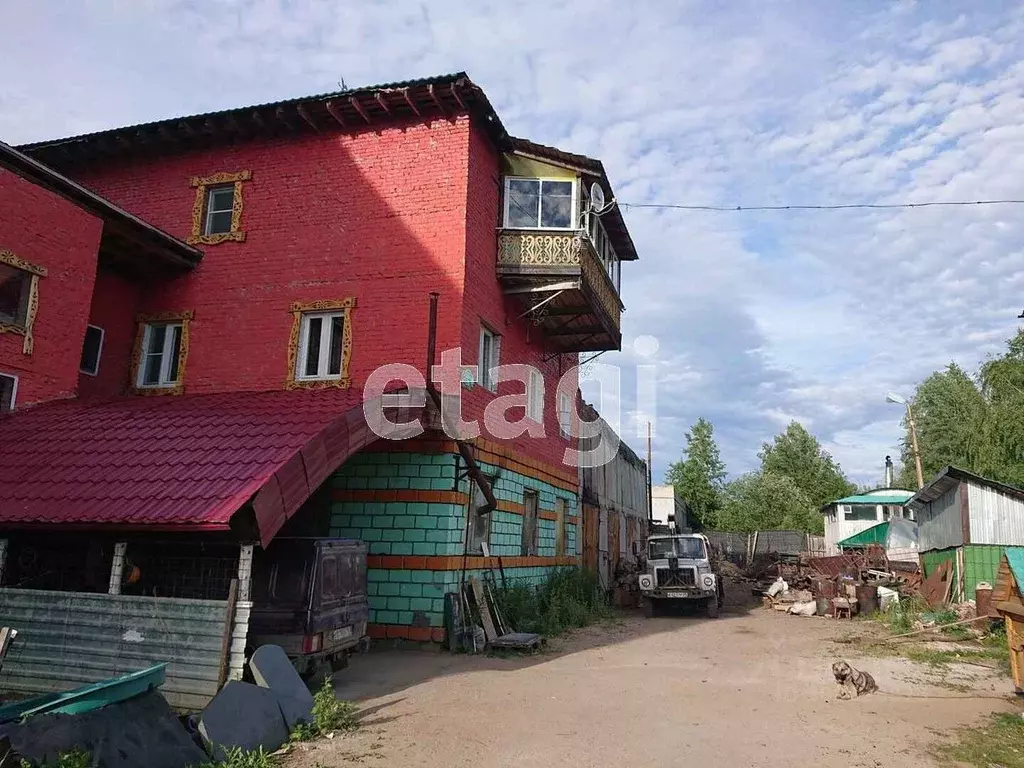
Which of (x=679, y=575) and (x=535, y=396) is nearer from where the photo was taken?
(x=535, y=396)

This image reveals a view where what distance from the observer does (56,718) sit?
5.49 metres

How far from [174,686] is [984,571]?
59.0ft

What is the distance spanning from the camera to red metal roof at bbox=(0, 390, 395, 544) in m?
8.21

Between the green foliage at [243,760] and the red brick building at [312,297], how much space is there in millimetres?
3623

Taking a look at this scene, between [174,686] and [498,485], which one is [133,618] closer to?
[174,686]

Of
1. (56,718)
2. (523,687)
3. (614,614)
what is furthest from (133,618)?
(614,614)

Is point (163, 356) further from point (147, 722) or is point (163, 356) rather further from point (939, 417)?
point (939, 417)

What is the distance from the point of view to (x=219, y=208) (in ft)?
51.8

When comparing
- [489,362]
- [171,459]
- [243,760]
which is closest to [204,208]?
[489,362]

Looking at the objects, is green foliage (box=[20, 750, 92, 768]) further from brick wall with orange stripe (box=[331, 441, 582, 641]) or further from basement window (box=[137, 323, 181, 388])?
basement window (box=[137, 323, 181, 388])

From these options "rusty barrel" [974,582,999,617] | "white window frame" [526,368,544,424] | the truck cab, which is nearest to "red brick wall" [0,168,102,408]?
"white window frame" [526,368,544,424]

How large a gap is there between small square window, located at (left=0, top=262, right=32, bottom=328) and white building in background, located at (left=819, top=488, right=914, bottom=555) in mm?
38614

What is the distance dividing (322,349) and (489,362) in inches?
136

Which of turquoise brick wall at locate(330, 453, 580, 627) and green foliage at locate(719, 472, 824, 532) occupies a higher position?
green foliage at locate(719, 472, 824, 532)
